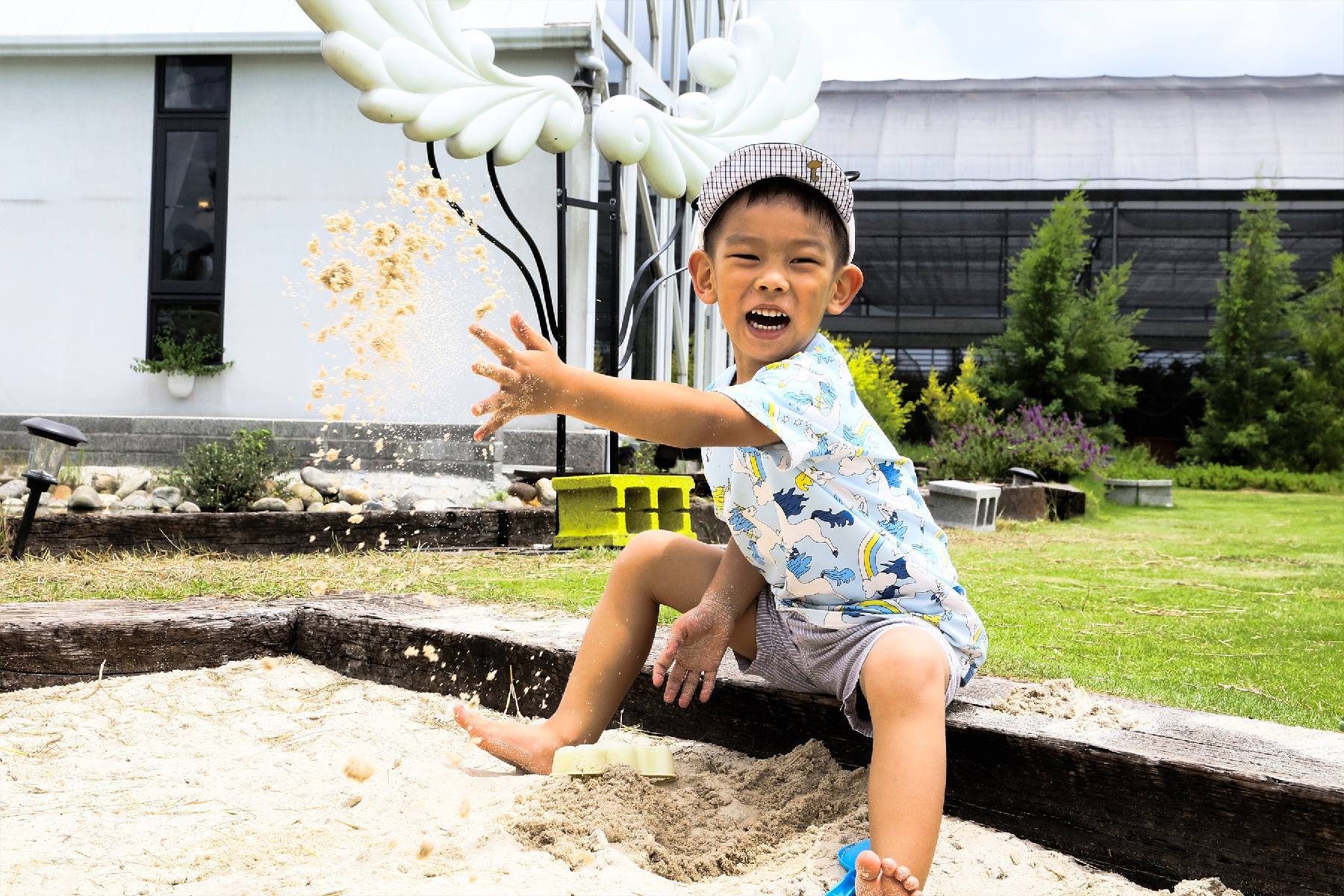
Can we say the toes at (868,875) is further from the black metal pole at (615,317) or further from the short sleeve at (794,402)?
the black metal pole at (615,317)

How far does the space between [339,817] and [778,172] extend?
4.25 ft

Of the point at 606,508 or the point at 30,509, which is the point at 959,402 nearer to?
the point at 606,508

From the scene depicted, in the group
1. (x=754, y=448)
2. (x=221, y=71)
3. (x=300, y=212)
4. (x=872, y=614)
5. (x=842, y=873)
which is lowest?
(x=842, y=873)

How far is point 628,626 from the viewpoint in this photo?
2.13 metres

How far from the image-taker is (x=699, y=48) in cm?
683

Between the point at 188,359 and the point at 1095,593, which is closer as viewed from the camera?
the point at 1095,593

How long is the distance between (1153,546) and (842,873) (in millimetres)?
6367

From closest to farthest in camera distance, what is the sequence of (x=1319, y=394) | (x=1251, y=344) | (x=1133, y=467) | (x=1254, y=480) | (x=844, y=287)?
(x=844, y=287) < (x=1133, y=467) < (x=1254, y=480) < (x=1319, y=394) < (x=1251, y=344)

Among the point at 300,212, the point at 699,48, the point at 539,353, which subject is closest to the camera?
the point at 539,353

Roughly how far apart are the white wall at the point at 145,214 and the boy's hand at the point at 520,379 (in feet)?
24.3

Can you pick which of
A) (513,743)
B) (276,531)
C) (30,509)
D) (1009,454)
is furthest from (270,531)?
(1009,454)

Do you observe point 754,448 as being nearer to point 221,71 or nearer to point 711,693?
point 711,693

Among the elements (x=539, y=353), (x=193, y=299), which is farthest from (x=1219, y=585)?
(x=193, y=299)

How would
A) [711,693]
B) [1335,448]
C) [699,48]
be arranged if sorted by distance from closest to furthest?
1. [711,693]
2. [699,48]
3. [1335,448]
